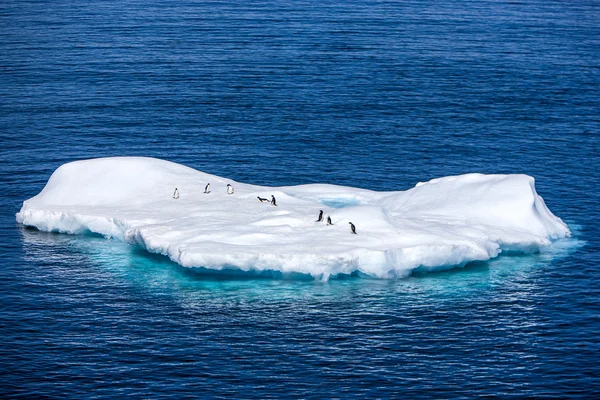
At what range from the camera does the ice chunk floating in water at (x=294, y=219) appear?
2453 inches

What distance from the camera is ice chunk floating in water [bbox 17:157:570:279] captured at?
6231 cm

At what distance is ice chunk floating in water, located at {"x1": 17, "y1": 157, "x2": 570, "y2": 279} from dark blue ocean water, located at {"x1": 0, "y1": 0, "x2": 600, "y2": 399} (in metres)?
1.44

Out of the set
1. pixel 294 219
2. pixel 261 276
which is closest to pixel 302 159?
pixel 294 219

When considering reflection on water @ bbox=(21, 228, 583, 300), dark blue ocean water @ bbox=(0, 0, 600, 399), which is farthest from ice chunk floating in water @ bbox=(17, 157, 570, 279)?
dark blue ocean water @ bbox=(0, 0, 600, 399)

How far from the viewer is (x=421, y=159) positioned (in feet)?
291

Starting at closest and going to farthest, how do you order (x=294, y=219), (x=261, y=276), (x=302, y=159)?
(x=261, y=276), (x=294, y=219), (x=302, y=159)

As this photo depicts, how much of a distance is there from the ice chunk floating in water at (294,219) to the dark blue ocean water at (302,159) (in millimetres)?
1444

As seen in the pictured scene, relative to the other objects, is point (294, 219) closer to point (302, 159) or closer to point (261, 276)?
point (261, 276)

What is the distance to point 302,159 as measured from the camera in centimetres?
8869

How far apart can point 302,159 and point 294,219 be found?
2217 centimetres

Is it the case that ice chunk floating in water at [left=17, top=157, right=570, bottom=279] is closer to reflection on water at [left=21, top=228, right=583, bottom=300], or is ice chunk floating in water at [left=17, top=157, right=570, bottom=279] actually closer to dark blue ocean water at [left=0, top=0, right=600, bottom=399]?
reflection on water at [left=21, top=228, right=583, bottom=300]

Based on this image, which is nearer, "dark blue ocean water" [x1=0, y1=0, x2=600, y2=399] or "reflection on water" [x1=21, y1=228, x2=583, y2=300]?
"dark blue ocean water" [x1=0, y1=0, x2=600, y2=399]

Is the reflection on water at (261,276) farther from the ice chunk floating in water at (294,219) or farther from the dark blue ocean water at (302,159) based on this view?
the ice chunk floating in water at (294,219)

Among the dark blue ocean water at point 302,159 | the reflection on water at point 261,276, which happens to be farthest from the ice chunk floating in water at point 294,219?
Result: the dark blue ocean water at point 302,159
